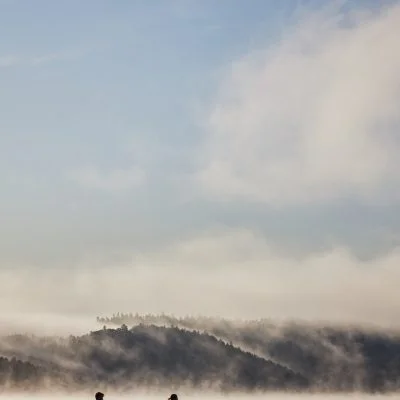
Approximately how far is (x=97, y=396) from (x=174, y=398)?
6.68 metres

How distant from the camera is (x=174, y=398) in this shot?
6962 cm

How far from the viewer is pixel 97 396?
68.3 meters
